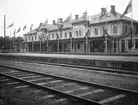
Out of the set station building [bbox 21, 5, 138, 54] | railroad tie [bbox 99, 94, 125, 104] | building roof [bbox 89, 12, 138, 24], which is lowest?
railroad tie [bbox 99, 94, 125, 104]

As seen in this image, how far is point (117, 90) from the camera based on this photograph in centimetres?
639

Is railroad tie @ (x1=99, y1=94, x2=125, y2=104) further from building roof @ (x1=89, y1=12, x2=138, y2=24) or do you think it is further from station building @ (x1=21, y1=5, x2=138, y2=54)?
building roof @ (x1=89, y1=12, x2=138, y2=24)

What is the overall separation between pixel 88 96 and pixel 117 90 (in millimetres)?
1331

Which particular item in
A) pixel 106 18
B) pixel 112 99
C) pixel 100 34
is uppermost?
pixel 106 18

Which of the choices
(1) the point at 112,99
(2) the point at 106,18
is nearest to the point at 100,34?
(2) the point at 106,18

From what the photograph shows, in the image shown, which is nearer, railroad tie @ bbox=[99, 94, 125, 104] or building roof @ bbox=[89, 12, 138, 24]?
railroad tie @ bbox=[99, 94, 125, 104]

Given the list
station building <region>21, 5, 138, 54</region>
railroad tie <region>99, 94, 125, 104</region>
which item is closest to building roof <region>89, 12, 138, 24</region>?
station building <region>21, 5, 138, 54</region>

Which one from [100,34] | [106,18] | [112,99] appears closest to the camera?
[112,99]

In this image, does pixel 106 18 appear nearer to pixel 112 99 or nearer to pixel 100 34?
pixel 100 34

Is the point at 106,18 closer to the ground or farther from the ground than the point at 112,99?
farther from the ground

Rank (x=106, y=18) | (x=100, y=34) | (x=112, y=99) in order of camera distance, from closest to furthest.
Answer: (x=112, y=99)
(x=106, y=18)
(x=100, y=34)

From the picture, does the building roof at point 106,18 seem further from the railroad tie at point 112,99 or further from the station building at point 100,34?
the railroad tie at point 112,99

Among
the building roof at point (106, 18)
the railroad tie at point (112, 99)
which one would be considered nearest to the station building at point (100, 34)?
the building roof at point (106, 18)

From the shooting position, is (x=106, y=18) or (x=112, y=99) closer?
(x=112, y=99)
